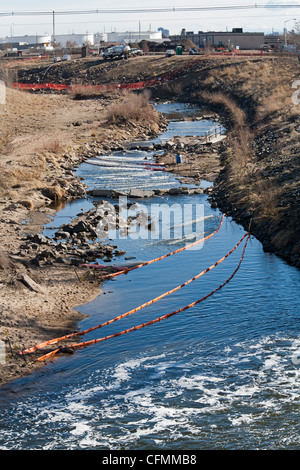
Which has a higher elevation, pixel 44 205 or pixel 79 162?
pixel 79 162

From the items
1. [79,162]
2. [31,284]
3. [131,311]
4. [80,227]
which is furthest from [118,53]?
[131,311]

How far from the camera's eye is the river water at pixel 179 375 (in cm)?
1090

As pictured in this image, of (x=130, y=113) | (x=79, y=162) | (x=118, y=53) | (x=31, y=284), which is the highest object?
(x=118, y=53)

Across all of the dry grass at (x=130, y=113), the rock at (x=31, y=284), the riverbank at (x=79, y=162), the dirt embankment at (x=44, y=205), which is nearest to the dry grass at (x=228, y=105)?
the riverbank at (x=79, y=162)

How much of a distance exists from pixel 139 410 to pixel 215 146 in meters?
28.6

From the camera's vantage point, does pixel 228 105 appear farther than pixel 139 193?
Yes

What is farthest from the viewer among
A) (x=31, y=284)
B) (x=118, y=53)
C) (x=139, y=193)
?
(x=118, y=53)

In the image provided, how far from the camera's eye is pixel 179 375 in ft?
42.1

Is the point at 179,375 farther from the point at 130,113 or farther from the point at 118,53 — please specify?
the point at 118,53

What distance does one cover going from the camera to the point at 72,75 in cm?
8694

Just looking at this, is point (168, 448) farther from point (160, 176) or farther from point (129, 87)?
point (129, 87)

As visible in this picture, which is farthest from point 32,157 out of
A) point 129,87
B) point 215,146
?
point 129,87

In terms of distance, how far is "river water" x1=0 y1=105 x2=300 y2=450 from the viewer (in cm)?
1090

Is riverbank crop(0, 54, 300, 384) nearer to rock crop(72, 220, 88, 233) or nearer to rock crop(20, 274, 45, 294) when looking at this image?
rock crop(20, 274, 45, 294)
